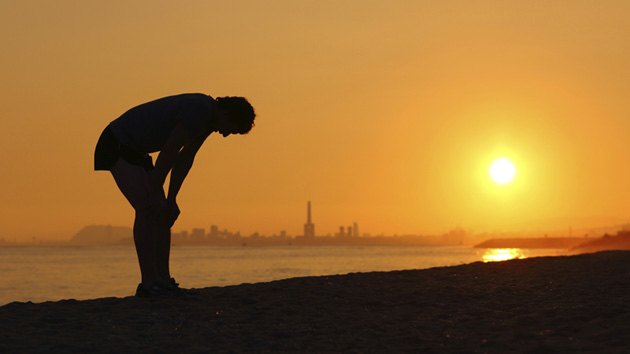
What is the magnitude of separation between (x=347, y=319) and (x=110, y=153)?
2.76 metres

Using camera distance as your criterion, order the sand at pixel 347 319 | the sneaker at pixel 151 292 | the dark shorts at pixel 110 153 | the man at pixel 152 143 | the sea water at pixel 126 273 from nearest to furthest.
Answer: the sand at pixel 347 319 < the man at pixel 152 143 < the dark shorts at pixel 110 153 < the sneaker at pixel 151 292 < the sea water at pixel 126 273

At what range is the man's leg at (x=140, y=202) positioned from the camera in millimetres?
6348

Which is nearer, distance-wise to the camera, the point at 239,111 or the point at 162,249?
the point at 239,111

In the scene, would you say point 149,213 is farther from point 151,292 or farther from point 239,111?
point 239,111

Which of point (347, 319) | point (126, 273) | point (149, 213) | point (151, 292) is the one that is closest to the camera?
point (347, 319)

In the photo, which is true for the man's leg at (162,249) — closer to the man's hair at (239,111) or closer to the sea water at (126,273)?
the man's hair at (239,111)

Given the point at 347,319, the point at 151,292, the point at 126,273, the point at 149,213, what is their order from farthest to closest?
1. the point at 126,273
2. the point at 151,292
3. the point at 149,213
4. the point at 347,319

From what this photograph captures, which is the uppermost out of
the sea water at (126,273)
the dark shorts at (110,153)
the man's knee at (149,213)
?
the dark shorts at (110,153)

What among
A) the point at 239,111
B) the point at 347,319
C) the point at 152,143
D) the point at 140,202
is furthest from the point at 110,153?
the point at 347,319

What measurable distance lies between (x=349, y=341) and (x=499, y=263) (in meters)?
6.34

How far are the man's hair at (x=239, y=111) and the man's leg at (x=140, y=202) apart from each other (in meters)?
1.01

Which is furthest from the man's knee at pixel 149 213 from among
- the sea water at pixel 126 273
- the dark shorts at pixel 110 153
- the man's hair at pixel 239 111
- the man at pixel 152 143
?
the sea water at pixel 126 273

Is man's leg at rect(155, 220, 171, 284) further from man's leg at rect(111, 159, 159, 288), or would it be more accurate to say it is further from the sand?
the sand

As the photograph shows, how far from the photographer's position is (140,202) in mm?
6348
